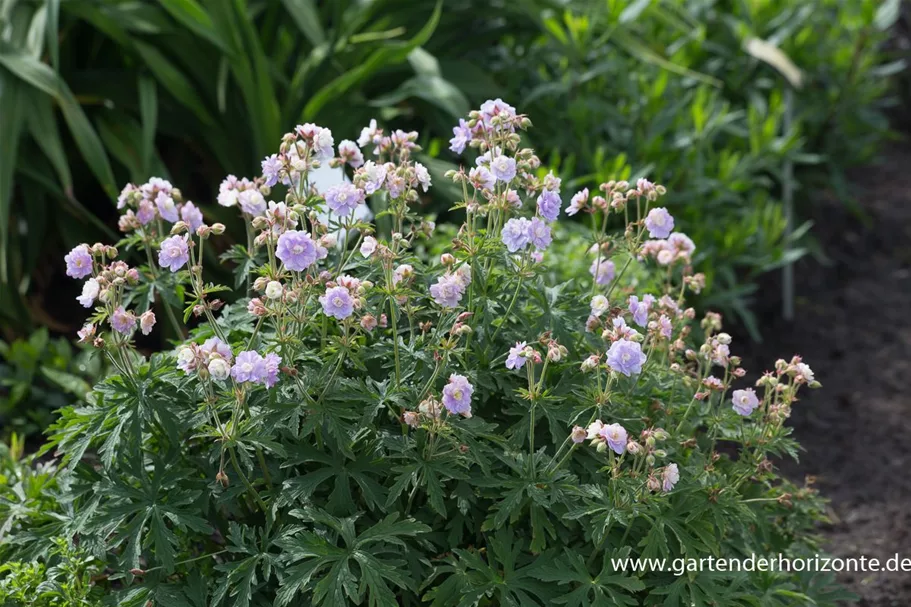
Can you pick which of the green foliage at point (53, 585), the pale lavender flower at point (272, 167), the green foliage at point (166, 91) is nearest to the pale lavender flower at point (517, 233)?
the pale lavender flower at point (272, 167)

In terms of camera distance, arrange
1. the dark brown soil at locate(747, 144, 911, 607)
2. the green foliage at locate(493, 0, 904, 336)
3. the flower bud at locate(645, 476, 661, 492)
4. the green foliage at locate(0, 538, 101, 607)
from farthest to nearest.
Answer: the green foliage at locate(493, 0, 904, 336) → the dark brown soil at locate(747, 144, 911, 607) → the green foliage at locate(0, 538, 101, 607) → the flower bud at locate(645, 476, 661, 492)

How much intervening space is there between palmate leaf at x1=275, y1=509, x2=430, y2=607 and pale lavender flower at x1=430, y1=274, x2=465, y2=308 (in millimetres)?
337

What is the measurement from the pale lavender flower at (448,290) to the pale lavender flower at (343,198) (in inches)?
7.1

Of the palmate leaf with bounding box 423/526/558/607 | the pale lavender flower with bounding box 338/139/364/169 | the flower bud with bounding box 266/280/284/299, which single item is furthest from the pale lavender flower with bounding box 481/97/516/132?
the palmate leaf with bounding box 423/526/558/607

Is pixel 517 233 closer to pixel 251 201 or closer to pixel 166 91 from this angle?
pixel 251 201

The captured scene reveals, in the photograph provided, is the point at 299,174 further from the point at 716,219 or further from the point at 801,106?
the point at 801,106

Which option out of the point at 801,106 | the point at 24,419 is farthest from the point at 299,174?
the point at 801,106

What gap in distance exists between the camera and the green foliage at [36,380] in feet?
8.79

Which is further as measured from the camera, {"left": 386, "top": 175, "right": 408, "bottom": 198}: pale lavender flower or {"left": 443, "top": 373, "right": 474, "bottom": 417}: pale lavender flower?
{"left": 386, "top": 175, "right": 408, "bottom": 198}: pale lavender flower

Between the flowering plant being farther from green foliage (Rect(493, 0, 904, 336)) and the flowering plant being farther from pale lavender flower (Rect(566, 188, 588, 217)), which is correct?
green foliage (Rect(493, 0, 904, 336))

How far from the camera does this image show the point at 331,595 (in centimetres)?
155

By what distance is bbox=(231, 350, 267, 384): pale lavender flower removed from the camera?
1542mm

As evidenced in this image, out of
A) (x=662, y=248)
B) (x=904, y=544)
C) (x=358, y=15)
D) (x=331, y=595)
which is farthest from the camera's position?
(x=358, y=15)

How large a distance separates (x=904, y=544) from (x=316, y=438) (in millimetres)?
1597
